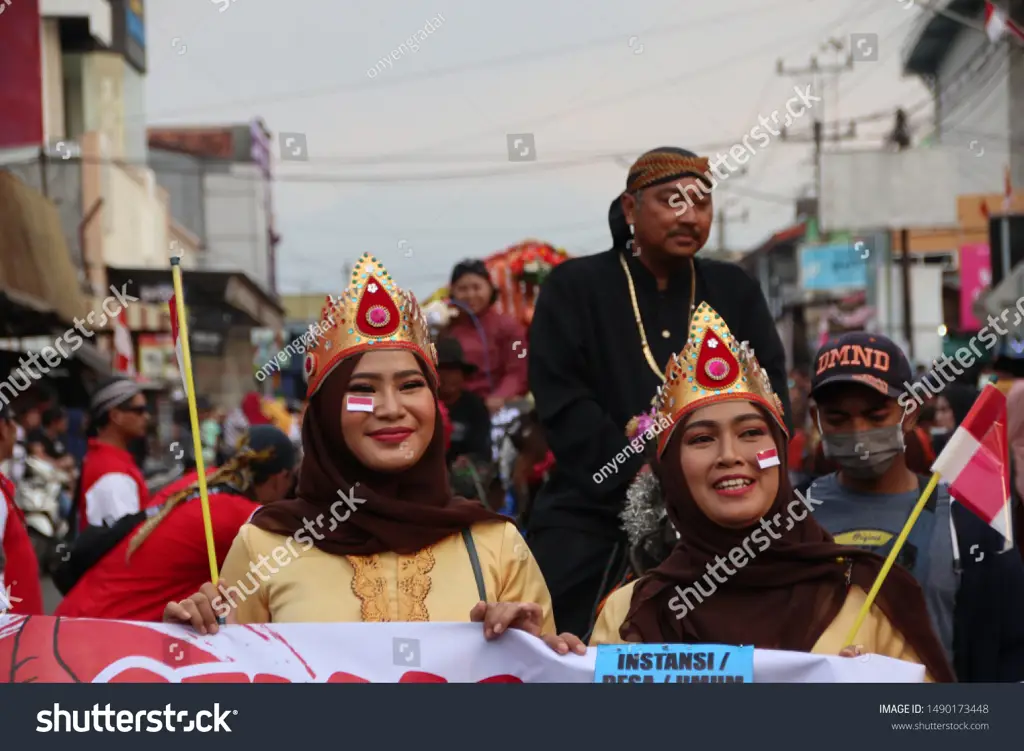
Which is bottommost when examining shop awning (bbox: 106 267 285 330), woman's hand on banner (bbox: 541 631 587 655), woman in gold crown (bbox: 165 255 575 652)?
woman's hand on banner (bbox: 541 631 587 655)

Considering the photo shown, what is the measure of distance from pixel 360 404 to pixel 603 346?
178 centimetres

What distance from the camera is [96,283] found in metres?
34.5

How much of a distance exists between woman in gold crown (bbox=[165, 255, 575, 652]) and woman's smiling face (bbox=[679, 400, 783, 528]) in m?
0.49

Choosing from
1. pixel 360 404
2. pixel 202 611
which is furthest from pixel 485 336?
pixel 202 611

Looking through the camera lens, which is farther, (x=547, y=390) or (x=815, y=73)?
(x=815, y=73)

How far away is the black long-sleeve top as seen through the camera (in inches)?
231

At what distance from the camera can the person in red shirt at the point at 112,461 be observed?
9.52 metres

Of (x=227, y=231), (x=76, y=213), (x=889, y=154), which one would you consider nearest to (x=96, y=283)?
(x=76, y=213)

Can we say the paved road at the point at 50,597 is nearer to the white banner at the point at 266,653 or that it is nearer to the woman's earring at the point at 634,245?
the woman's earring at the point at 634,245

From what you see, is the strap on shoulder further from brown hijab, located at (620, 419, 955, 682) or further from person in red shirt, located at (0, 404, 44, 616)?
person in red shirt, located at (0, 404, 44, 616)

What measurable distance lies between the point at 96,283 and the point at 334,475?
31.3m

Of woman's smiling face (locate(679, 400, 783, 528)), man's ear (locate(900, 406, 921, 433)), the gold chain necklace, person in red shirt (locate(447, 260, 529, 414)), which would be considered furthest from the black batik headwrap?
person in red shirt (locate(447, 260, 529, 414))

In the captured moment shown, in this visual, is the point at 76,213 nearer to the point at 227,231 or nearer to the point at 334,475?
the point at 334,475

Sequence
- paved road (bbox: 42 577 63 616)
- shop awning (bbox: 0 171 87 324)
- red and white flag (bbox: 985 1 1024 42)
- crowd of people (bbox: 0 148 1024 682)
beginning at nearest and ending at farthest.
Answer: crowd of people (bbox: 0 148 1024 682)
paved road (bbox: 42 577 63 616)
red and white flag (bbox: 985 1 1024 42)
shop awning (bbox: 0 171 87 324)
